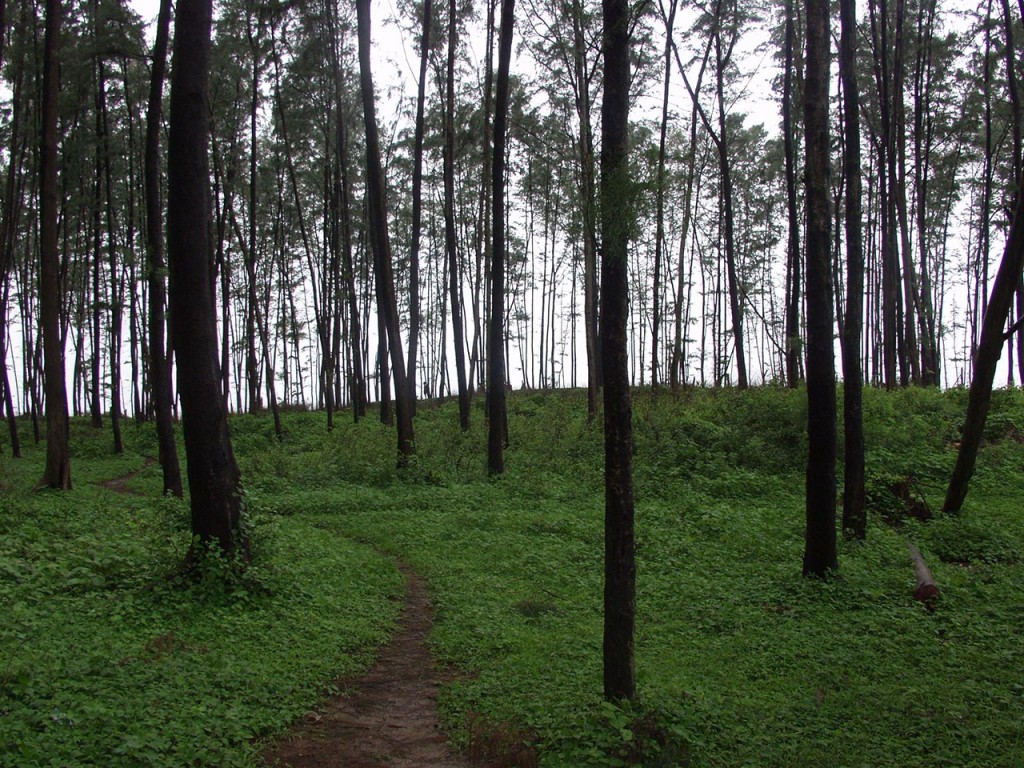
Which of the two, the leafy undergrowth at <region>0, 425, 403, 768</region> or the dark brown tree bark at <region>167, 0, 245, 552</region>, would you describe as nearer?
the leafy undergrowth at <region>0, 425, 403, 768</region>

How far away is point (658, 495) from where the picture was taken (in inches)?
561

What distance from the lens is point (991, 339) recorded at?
33.2 feet

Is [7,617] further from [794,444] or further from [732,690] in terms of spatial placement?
[794,444]

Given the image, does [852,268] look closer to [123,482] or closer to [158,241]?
[158,241]

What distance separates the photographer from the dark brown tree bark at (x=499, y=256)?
51.0 ft

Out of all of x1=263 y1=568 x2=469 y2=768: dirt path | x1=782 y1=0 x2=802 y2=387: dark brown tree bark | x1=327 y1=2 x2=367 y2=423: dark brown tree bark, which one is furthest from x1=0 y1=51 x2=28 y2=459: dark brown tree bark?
x1=782 y1=0 x2=802 y2=387: dark brown tree bark

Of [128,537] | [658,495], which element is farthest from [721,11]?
[128,537]

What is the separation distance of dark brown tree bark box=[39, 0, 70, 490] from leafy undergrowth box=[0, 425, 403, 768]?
186 inches

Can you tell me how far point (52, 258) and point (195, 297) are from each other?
8.77 m

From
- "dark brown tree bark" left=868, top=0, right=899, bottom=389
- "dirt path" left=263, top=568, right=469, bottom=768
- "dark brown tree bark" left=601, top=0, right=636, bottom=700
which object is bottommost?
"dirt path" left=263, top=568, right=469, bottom=768

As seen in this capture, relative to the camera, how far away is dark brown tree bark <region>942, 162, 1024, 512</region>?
9.76m

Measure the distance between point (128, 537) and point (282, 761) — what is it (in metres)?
5.39

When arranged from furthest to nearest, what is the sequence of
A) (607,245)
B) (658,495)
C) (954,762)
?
(658,495), (607,245), (954,762)

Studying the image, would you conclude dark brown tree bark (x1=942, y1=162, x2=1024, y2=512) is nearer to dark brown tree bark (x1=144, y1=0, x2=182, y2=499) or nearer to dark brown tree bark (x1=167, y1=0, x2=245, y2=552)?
dark brown tree bark (x1=167, y1=0, x2=245, y2=552)
